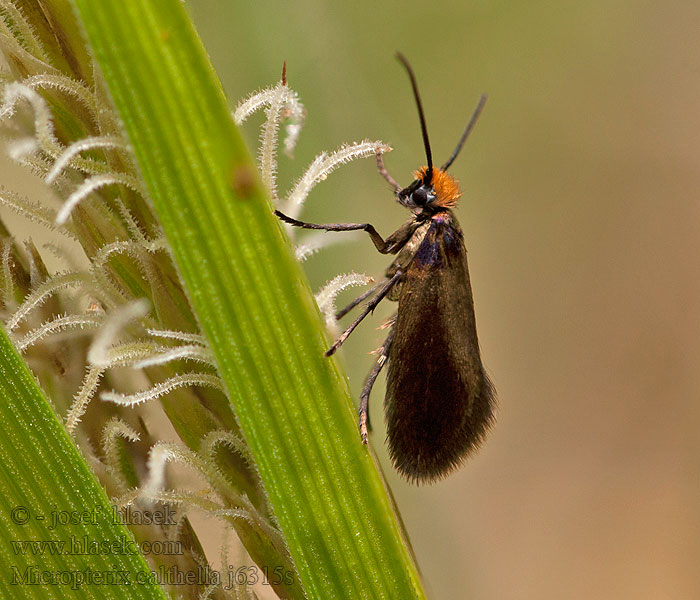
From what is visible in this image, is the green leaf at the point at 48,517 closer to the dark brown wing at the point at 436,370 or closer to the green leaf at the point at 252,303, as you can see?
the green leaf at the point at 252,303

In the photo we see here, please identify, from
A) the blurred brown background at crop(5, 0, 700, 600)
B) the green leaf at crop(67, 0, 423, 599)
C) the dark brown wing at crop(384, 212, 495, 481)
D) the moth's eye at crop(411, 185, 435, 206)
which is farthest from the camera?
the blurred brown background at crop(5, 0, 700, 600)

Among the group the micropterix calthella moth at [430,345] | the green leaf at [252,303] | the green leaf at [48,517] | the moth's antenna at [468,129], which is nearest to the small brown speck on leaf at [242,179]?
the green leaf at [252,303]

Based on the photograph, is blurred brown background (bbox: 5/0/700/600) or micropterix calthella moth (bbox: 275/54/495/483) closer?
micropterix calthella moth (bbox: 275/54/495/483)

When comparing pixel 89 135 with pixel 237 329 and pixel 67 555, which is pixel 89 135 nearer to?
pixel 237 329

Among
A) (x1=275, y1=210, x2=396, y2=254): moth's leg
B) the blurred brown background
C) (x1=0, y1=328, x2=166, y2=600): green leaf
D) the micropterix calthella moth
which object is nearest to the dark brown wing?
the micropterix calthella moth

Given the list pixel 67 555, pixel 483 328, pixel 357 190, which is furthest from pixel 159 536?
pixel 483 328

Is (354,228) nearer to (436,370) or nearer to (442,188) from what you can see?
(442,188)

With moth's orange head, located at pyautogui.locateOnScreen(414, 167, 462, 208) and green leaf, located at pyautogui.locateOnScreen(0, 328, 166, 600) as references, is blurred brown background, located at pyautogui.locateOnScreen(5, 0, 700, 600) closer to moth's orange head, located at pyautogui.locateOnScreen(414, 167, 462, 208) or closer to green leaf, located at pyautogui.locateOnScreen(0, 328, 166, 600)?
moth's orange head, located at pyautogui.locateOnScreen(414, 167, 462, 208)
